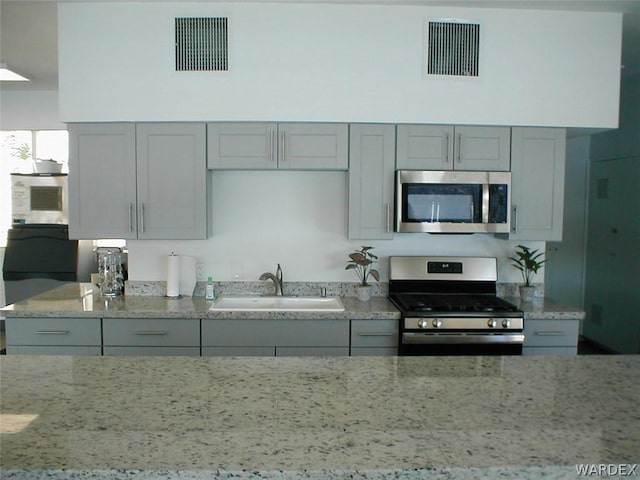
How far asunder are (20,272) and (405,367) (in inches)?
201

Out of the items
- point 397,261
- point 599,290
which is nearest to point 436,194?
point 397,261

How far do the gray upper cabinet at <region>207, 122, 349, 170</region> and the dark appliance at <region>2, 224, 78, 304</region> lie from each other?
2934 millimetres

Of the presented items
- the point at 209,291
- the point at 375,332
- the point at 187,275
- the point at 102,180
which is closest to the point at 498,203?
the point at 375,332

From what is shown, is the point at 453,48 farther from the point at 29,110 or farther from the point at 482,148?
the point at 29,110

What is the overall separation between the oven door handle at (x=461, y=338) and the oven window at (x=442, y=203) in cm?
75

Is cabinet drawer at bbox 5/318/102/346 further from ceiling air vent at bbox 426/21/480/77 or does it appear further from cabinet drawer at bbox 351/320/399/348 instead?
ceiling air vent at bbox 426/21/480/77

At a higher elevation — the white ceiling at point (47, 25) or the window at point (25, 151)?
the white ceiling at point (47, 25)

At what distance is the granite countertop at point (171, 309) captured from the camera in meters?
2.88

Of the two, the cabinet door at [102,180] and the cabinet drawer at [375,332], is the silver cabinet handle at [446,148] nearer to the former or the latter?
the cabinet drawer at [375,332]

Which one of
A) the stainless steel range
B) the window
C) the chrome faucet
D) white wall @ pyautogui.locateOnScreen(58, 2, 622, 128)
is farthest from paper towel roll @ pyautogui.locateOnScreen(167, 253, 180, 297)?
the window

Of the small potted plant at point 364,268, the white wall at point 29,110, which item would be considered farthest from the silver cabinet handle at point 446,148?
the white wall at point 29,110

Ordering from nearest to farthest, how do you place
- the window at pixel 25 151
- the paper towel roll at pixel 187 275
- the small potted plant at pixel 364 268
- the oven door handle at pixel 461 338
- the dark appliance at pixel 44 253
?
1. the oven door handle at pixel 461 338
2. the small potted plant at pixel 364 268
3. the paper towel roll at pixel 187 275
4. the dark appliance at pixel 44 253
5. the window at pixel 25 151

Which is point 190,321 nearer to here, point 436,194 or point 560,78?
point 436,194

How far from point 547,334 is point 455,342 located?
62cm
